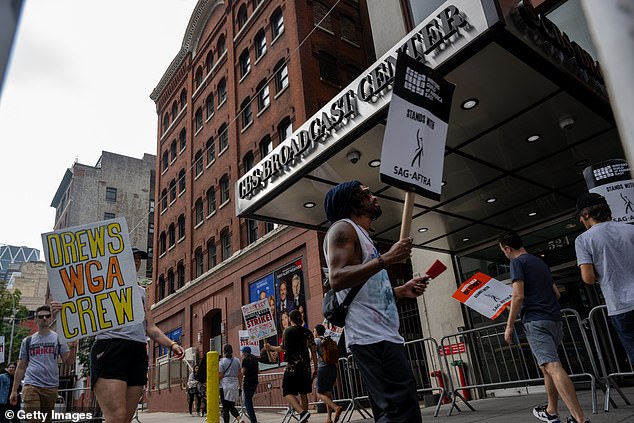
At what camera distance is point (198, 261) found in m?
26.2

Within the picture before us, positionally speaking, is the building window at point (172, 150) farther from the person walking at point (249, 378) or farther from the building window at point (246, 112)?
the person walking at point (249, 378)

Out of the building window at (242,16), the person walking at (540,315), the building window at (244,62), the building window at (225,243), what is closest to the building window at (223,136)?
the building window at (244,62)

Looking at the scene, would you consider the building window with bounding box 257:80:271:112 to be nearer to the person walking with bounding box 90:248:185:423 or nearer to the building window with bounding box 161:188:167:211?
the building window with bounding box 161:188:167:211

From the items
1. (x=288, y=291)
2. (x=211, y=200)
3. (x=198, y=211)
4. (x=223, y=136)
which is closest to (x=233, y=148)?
(x=223, y=136)

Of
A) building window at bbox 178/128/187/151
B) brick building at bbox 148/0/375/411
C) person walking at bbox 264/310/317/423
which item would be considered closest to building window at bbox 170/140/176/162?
brick building at bbox 148/0/375/411

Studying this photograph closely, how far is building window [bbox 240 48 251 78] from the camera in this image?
24556mm

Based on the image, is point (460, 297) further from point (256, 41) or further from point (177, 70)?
point (177, 70)

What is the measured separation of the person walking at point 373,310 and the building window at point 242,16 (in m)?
25.0

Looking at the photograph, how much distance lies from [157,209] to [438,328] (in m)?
24.2

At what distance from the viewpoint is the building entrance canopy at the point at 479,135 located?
22.2ft

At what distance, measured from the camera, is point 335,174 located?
9953 mm

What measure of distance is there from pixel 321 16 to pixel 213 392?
20.7m

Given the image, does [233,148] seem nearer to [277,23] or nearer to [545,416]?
[277,23]

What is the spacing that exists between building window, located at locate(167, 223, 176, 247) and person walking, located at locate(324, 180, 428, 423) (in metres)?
28.1
